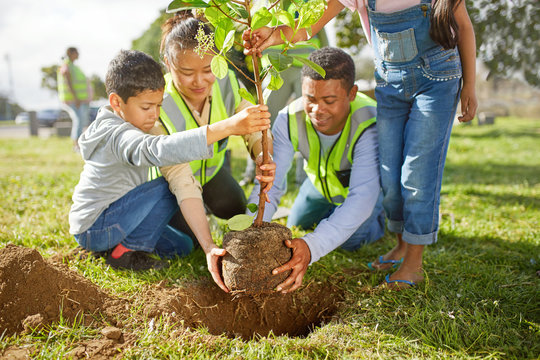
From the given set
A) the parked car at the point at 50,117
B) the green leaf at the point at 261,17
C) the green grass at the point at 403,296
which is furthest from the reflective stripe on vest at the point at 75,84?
the parked car at the point at 50,117

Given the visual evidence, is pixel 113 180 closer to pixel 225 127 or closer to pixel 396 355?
pixel 225 127

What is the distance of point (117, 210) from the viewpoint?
2.22 meters

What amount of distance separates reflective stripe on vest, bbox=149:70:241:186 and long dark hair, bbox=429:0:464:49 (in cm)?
126

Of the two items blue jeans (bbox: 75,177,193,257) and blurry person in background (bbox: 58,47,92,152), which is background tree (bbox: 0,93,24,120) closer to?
blurry person in background (bbox: 58,47,92,152)

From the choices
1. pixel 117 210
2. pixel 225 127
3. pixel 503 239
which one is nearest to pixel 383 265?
pixel 503 239

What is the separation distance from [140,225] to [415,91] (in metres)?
1.72

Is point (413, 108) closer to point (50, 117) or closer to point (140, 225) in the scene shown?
point (140, 225)

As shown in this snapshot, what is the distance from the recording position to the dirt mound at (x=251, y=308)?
193 cm

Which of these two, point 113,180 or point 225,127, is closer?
point 225,127

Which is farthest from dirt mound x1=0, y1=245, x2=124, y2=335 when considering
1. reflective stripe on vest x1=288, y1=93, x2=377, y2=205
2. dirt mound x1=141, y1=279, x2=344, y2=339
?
reflective stripe on vest x1=288, y1=93, x2=377, y2=205

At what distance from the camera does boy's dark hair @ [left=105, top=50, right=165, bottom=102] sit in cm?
204

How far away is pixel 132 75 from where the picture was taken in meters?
2.04

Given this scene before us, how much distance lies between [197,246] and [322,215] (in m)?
Answer: 0.99

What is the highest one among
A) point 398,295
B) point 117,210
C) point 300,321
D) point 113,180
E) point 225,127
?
point 225,127
